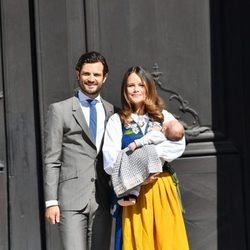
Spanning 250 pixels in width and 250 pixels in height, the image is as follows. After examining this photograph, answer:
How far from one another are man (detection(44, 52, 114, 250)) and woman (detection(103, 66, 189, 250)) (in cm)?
11

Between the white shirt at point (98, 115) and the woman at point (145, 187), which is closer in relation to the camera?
the woman at point (145, 187)

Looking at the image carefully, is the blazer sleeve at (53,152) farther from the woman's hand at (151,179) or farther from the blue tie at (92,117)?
the woman's hand at (151,179)

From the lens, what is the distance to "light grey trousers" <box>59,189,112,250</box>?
4.08 m

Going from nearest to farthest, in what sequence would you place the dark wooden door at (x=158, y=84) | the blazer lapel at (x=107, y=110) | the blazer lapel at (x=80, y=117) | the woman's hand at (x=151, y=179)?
the woman's hand at (x=151, y=179) → the blazer lapel at (x=80, y=117) → the blazer lapel at (x=107, y=110) → the dark wooden door at (x=158, y=84)

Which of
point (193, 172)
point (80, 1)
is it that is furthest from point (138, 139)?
point (80, 1)

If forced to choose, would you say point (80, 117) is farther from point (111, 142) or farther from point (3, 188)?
point (3, 188)

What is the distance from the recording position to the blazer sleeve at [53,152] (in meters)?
4.09

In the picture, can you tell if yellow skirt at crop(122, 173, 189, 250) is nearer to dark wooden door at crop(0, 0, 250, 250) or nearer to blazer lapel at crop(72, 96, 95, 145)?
blazer lapel at crop(72, 96, 95, 145)

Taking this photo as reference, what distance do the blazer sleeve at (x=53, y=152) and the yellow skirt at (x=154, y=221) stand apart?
43cm

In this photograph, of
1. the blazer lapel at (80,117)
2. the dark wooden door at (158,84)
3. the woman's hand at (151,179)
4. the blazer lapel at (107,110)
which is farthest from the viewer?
the dark wooden door at (158,84)

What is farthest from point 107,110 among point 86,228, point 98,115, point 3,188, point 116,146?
point 3,188

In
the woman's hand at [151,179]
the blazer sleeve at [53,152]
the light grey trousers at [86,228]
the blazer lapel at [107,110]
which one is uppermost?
the blazer lapel at [107,110]

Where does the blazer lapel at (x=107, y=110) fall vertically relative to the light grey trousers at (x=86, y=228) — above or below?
above

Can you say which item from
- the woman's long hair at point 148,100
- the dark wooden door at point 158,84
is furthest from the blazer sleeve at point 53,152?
the dark wooden door at point 158,84
